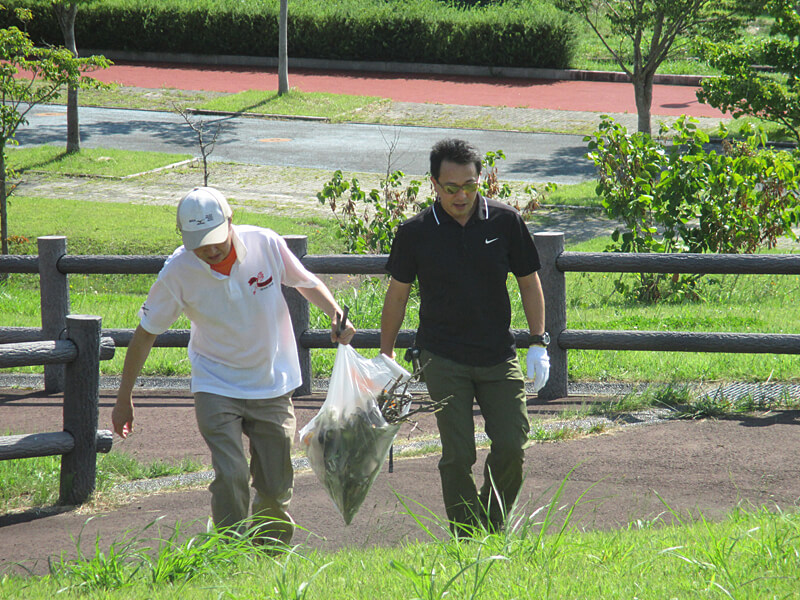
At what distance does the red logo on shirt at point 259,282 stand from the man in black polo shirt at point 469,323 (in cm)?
63

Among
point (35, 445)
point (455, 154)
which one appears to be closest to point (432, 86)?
point (35, 445)

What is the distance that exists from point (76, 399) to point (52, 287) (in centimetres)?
199

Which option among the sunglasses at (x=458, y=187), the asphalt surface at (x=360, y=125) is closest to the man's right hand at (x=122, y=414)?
the sunglasses at (x=458, y=187)

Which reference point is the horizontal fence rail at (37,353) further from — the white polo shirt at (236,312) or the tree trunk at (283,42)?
the tree trunk at (283,42)

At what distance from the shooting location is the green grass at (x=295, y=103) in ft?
76.6

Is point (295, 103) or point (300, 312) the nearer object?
point (300, 312)

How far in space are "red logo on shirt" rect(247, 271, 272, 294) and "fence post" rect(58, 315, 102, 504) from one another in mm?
1504

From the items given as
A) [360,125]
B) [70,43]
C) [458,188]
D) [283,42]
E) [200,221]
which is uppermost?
[283,42]

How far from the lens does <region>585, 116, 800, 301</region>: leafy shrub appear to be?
883cm

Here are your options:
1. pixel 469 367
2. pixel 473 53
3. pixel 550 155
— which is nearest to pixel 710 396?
pixel 469 367

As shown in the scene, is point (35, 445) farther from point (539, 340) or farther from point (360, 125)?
point (360, 125)

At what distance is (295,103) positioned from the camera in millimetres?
24281

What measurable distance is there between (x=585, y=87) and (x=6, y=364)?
958 inches

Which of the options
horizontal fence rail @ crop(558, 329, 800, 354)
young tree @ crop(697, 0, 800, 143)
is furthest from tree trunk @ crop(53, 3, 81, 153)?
horizontal fence rail @ crop(558, 329, 800, 354)
